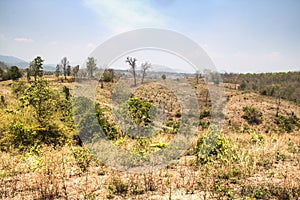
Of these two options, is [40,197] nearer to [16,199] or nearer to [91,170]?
[16,199]

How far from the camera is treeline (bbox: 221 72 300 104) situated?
58.7 meters

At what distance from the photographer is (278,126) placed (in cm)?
3781

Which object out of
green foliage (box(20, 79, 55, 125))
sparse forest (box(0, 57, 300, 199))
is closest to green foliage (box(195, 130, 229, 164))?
sparse forest (box(0, 57, 300, 199))

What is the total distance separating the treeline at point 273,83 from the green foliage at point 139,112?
53072mm

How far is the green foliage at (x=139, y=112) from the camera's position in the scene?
7066 millimetres

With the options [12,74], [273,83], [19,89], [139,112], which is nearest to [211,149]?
[139,112]

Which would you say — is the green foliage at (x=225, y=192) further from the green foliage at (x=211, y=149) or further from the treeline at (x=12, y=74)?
the treeline at (x=12, y=74)

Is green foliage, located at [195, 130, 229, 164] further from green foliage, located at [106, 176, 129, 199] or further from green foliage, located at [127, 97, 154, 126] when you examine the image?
green foliage, located at [127, 97, 154, 126]

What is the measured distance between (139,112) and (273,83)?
3087 inches

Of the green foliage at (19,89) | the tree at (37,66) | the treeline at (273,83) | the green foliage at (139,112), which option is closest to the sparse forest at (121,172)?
the green foliage at (139,112)

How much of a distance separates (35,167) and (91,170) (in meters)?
1.02

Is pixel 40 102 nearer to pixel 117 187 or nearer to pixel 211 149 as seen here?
pixel 117 187

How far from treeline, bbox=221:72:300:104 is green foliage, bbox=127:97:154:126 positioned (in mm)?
53072

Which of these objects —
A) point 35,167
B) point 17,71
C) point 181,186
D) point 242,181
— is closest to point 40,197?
point 35,167
